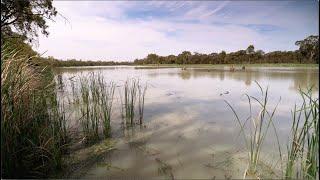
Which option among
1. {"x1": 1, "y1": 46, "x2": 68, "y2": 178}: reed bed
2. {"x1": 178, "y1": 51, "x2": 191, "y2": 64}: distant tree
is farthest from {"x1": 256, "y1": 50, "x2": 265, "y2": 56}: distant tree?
{"x1": 1, "y1": 46, "x2": 68, "y2": 178}: reed bed

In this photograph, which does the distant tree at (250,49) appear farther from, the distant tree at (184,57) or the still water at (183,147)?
the still water at (183,147)

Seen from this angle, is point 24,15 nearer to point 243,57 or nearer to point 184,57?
point 243,57

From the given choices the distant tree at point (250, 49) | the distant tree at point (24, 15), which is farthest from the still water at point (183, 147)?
the distant tree at point (250, 49)

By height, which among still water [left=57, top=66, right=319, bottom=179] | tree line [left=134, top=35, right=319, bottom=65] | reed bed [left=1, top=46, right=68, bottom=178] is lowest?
still water [left=57, top=66, right=319, bottom=179]

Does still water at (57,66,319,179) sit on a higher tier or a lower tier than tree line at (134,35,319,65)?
lower

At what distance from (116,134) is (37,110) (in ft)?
4.98

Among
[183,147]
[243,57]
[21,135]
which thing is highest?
[243,57]

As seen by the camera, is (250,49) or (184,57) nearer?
(250,49)

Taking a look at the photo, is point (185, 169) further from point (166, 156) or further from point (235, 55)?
point (235, 55)

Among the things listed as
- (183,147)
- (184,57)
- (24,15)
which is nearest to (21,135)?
(183,147)

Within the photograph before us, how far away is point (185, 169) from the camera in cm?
295

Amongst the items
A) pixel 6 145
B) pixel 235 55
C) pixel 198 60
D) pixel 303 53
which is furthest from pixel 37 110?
pixel 198 60

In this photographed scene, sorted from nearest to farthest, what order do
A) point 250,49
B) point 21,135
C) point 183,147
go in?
point 21,135, point 183,147, point 250,49

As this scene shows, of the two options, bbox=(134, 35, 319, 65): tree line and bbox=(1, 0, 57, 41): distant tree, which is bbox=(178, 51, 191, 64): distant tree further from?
bbox=(1, 0, 57, 41): distant tree
